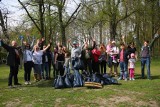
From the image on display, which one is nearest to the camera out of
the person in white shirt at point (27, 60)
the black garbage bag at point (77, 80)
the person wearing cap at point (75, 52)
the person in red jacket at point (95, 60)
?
the black garbage bag at point (77, 80)

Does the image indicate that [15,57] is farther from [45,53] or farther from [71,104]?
[71,104]

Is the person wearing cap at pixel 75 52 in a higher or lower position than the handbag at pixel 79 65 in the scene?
higher

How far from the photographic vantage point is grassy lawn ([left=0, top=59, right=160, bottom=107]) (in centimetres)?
992

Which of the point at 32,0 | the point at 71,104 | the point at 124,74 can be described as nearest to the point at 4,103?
the point at 71,104

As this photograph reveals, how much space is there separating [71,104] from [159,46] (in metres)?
44.2

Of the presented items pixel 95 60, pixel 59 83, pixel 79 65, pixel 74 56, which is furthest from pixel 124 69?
pixel 59 83

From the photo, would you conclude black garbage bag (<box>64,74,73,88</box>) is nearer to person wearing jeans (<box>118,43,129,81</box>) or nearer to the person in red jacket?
the person in red jacket

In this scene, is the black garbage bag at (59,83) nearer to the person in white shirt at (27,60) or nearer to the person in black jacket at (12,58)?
the person in black jacket at (12,58)

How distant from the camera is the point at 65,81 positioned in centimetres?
1251

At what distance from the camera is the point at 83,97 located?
10.6 meters

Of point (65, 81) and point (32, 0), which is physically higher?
point (32, 0)

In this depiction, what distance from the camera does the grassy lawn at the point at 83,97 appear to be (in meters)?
9.92

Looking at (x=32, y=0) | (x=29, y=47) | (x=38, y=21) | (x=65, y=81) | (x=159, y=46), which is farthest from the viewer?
(x=159, y=46)

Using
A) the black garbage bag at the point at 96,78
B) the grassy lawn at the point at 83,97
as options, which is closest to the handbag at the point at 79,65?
the black garbage bag at the point at 96,78
